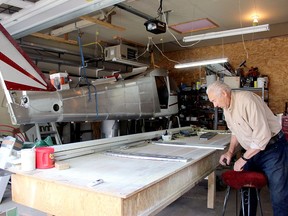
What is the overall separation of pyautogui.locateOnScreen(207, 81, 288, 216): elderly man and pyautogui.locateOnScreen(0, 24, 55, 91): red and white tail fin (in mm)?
2091

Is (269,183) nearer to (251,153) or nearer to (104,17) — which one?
(251,153)

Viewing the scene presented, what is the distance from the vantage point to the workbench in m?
1.38

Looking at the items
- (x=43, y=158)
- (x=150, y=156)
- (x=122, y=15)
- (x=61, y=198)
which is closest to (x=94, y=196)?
(x=61, y=198)

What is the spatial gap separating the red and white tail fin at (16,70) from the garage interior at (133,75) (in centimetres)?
2

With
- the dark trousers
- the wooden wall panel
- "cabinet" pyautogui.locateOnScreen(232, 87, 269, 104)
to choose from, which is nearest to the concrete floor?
the dark trousers

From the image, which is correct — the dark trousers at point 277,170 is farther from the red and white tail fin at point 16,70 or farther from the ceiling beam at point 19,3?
the ceiling beam at point 19,3

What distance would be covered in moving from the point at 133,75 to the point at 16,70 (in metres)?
3.53

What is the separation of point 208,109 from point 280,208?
5.20 meters

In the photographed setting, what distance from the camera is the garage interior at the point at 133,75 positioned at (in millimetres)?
2986

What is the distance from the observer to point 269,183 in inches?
84.7

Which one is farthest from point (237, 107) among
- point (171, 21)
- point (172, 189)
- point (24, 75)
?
point (171, 21)

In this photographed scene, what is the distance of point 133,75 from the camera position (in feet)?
20.4

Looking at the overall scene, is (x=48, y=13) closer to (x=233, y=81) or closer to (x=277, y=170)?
(x=277, y=170)

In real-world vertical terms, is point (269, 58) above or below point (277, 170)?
above
